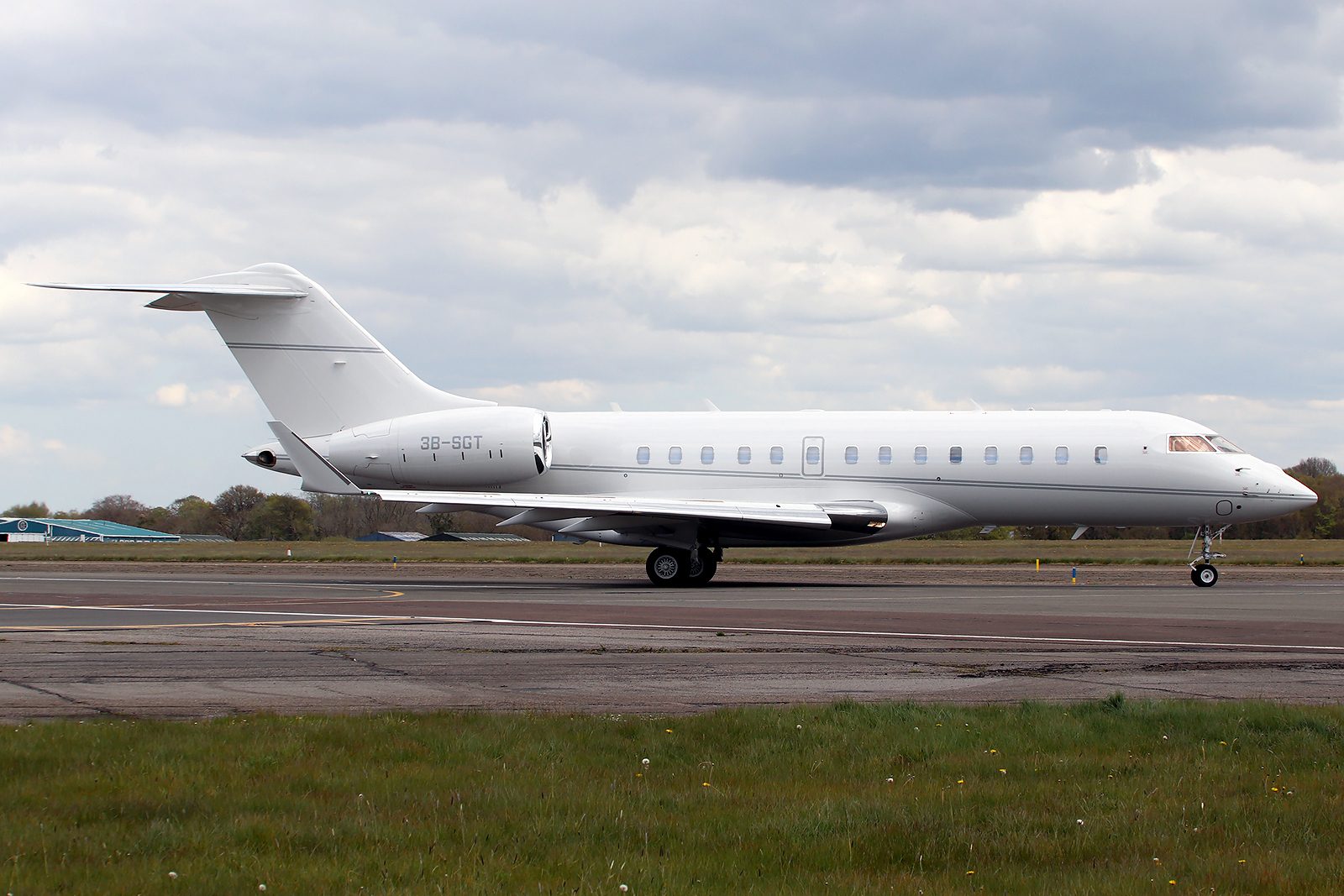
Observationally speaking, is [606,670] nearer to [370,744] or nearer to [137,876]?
[370,744]

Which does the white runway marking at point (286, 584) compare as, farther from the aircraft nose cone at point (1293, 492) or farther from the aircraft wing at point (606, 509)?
the aircraft nose cone at point (1293, 492)

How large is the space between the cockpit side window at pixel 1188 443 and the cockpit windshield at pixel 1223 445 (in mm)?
185

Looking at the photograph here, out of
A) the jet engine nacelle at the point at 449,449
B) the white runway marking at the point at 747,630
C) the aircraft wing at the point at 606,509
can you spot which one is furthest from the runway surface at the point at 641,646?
the jet engine nacelle at the point at 449,449

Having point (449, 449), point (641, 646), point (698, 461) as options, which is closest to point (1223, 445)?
point (698, 461)

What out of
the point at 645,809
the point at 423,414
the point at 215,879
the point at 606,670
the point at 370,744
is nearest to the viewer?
the point at 215,879

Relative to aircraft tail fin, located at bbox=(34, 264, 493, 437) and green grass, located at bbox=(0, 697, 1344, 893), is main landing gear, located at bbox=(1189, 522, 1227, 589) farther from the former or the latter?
green grass, located at bbox=(0, 697, 1344, 893)

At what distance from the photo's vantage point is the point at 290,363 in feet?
100

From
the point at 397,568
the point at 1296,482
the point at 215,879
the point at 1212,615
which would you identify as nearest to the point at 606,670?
the point at 215,879

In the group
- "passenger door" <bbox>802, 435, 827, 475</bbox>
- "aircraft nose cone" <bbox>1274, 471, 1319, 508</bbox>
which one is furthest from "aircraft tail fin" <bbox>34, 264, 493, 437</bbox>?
"aircraft nose cone" <bbox>1274, 471, 1319, 508</bbox>

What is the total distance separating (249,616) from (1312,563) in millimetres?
32365

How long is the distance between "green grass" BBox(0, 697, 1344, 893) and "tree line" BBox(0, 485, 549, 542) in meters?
71.0

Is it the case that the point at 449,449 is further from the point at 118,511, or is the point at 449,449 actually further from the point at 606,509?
the point at 118,511

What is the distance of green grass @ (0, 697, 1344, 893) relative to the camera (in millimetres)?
5305

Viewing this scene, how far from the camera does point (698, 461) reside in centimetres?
2967
